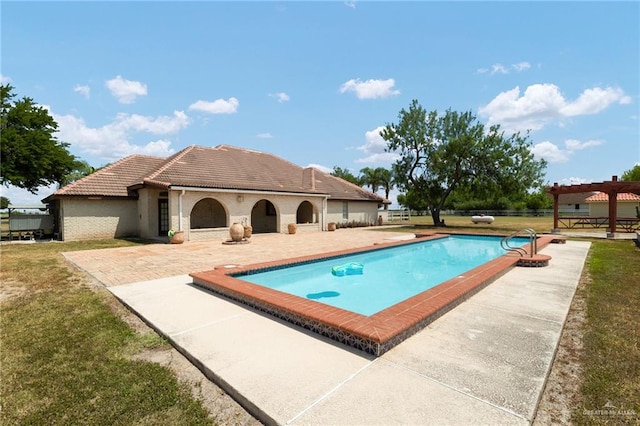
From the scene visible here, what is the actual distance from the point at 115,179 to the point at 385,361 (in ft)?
71.0

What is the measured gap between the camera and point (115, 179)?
63.9 ft

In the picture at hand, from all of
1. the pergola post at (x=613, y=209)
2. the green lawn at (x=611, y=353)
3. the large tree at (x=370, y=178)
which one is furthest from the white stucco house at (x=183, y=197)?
the large tree at (x=370, y=178)

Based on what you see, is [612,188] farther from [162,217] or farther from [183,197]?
[162,217]

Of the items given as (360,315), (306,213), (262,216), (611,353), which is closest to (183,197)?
(262,216)

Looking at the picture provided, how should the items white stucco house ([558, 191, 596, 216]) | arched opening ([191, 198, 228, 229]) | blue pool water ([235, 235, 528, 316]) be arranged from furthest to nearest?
white stucco house ([558, 191, 596, 216]), arched opening ([191, 198, 228, 229]), blue pool water ([235, 235, 528, 316])

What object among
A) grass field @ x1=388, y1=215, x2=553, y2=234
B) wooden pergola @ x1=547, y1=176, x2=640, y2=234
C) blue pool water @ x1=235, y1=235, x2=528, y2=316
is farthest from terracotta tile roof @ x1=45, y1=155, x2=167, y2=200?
wooden pergola @ x1=547, y1=176, x2=640, y2=234

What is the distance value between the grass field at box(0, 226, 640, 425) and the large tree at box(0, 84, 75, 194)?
20.9 m

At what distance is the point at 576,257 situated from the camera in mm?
10398

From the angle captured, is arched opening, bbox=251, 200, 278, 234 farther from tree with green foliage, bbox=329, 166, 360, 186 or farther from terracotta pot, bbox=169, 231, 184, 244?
tree with green foliage, bbox=329, 166, 360, 186

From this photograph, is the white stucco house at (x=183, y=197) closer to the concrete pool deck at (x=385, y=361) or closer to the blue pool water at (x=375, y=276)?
the blue pool water at (x=375, y=276)

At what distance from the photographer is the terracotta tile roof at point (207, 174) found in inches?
698

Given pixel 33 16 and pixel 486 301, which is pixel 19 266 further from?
pixel 486 301

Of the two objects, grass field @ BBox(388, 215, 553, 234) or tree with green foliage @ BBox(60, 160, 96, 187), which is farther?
tree with green foliage @ BBox(60, 160, 96, 187)

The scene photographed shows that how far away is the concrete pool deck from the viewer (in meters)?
2.54
